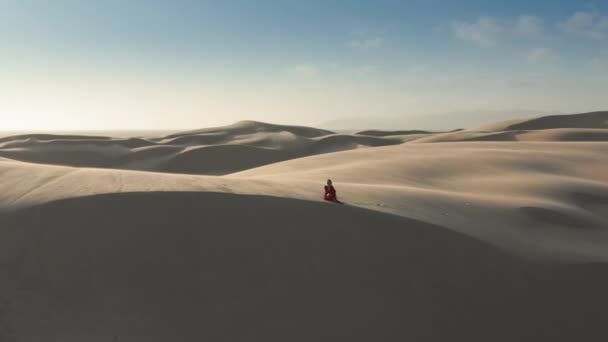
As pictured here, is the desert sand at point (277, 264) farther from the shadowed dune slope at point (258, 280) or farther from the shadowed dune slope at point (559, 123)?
the shadowed dune slope at point (559, 123)

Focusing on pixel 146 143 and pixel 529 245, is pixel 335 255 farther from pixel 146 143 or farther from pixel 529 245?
pixel 146 143

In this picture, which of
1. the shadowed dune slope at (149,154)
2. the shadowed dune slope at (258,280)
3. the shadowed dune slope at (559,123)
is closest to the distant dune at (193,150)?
the shadowed dune slope at (149,154)

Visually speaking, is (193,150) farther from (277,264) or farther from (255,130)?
(277,264)

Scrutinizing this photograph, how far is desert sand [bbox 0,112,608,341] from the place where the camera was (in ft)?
12.6

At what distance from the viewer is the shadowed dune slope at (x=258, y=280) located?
3787 millimetres

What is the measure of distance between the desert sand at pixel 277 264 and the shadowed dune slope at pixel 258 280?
18 mm

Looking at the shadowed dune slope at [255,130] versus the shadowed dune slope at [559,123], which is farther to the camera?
the shadowed dune slope at [255,130]

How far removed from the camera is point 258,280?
440 centimetres

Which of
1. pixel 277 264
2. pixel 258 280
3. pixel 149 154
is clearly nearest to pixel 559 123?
pixel 149 154

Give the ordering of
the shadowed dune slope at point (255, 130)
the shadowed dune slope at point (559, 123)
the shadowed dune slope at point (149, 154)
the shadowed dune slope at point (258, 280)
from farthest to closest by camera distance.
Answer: the shadowed dune slope at point (255, 130), the shadowed dune slope at point (559, 123), the shadowed dune slope at point (149, 154), the shadowed dune slope at point (258, 280)

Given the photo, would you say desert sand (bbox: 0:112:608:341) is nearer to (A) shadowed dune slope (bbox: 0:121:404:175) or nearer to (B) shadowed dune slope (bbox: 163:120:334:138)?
(A) shadowed dune slope (bbox: 0:121:404:175)

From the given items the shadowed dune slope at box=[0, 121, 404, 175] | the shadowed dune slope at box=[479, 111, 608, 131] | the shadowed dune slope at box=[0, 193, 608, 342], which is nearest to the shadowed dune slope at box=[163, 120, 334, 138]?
the shadowed dune slope at box=[0, 121, 404, 175]

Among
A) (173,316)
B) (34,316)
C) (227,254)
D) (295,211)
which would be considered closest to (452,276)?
(295,211)

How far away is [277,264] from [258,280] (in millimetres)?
356
